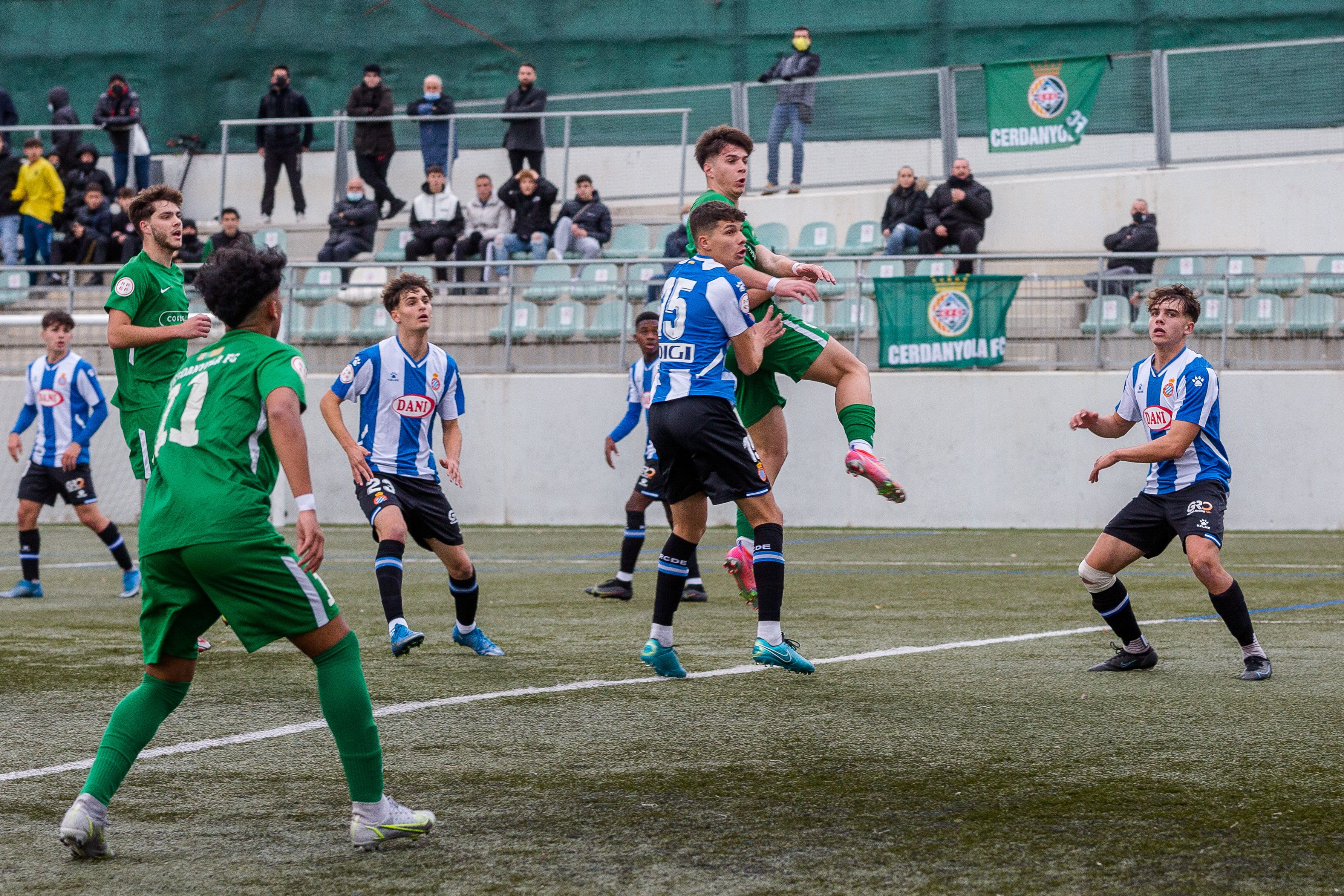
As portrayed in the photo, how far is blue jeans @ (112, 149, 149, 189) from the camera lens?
22.7m

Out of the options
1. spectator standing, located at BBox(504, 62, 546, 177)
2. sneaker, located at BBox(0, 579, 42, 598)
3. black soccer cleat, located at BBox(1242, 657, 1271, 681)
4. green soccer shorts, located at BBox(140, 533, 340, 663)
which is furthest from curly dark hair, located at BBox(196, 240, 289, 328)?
spectator standing, located at BBox(504, 62, 546, 177)

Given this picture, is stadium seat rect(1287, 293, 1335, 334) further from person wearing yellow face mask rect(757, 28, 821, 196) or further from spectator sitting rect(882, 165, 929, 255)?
person wearing yellow face mask rect(757, 28, 821, 196)

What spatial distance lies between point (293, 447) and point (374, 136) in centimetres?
1892

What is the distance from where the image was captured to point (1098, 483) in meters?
16.8

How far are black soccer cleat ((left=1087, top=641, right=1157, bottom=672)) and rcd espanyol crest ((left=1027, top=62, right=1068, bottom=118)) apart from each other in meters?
14.7

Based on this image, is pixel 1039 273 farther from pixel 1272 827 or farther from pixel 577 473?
pixel 1272 827

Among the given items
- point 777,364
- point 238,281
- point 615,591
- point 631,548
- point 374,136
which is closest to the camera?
point 238,281

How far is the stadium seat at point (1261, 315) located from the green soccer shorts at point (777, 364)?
10.7 m

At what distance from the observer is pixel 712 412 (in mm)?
6266

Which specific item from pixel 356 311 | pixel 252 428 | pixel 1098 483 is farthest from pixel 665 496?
pixel 356 311

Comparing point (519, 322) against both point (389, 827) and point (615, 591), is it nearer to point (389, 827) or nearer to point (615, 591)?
point (615, 591)

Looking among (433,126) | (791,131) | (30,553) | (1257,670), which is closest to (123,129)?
(433,126)

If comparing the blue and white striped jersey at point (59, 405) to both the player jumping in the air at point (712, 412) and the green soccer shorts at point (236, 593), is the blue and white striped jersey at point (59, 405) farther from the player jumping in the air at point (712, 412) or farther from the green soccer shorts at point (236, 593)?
the green soccer shorts at point (236, 593)

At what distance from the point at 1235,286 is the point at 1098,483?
103 inches
